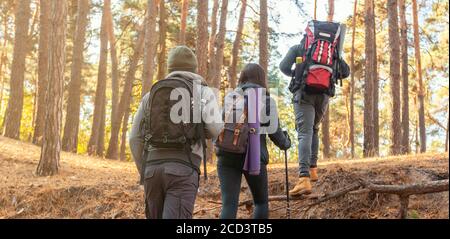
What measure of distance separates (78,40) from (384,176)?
14110mm

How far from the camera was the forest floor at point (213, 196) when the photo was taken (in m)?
5.60

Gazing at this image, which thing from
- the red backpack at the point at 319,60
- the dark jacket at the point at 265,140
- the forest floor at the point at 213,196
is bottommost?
the forest floor at the point at 213,196

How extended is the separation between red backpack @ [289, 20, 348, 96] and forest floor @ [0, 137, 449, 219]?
4.25 ft

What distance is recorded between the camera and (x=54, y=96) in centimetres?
1038

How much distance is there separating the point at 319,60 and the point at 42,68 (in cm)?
1345

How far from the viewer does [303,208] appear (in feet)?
19.6

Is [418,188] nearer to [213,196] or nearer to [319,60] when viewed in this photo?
[319,60]

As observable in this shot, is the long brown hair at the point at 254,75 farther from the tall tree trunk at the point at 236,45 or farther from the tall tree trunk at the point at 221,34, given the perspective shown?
the tall tree trunk at the point at 236,45

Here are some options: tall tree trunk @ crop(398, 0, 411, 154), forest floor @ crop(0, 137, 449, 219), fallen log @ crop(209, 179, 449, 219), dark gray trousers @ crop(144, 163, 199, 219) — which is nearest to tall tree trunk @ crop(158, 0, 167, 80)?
forest floor @ crop(0, 137, 449, 219)

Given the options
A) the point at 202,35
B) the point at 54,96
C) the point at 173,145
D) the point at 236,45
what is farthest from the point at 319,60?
the point at 236,45

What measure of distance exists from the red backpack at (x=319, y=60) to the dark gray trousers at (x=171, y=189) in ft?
8.31

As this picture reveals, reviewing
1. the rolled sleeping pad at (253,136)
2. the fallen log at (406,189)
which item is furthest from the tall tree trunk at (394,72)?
the rolled sleeping pad at (253,136)

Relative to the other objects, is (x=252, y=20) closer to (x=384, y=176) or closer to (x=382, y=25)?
(x=382, y=25)
